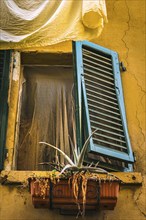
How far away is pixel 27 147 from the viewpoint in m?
4.95

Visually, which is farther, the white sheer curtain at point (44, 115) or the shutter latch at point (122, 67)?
the shutter latch at point (122, 67)

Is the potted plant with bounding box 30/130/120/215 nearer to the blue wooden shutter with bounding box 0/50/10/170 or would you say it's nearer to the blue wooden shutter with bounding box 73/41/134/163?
the blue wooden shutter with bounding box 73/41/134/163

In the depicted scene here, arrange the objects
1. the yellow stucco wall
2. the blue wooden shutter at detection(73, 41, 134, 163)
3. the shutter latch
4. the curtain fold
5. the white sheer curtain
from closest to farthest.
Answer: the yellow stucco wall < the blue wooden shutter at detection(73, 41, 134, 163) < the white sheer curtain < the curtain fold < the shutter latch

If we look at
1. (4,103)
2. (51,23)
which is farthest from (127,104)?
(4,103)

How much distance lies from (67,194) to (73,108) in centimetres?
147

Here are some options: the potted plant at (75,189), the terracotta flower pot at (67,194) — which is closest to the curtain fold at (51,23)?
the potted plant at (75,189)

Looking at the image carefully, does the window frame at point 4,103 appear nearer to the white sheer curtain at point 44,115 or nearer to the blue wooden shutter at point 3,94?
the blue wooden shutter at point 3,94

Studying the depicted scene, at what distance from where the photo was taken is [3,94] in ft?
16.0

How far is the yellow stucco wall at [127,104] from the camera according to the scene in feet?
14.1

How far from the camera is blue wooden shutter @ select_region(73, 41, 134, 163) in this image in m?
4.55

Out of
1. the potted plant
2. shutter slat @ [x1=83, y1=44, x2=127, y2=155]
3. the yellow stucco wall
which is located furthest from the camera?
shutter slat @ [x1=83, y1=44, x2=127, y2=155]

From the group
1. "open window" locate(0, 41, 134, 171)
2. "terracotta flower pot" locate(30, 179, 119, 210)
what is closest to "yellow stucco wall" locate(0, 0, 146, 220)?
"open window" locate(0, 41, 134, 171)

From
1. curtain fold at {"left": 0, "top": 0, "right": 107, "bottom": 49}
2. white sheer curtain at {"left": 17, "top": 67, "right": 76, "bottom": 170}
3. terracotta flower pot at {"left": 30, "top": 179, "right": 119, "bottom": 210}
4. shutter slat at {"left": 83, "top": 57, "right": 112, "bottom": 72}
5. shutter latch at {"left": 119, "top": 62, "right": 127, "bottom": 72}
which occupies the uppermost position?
curtain fold at {"left": 0, "top": 0, "right": 107, "bottom": 49}

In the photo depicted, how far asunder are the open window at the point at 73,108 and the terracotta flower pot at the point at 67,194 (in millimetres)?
471
